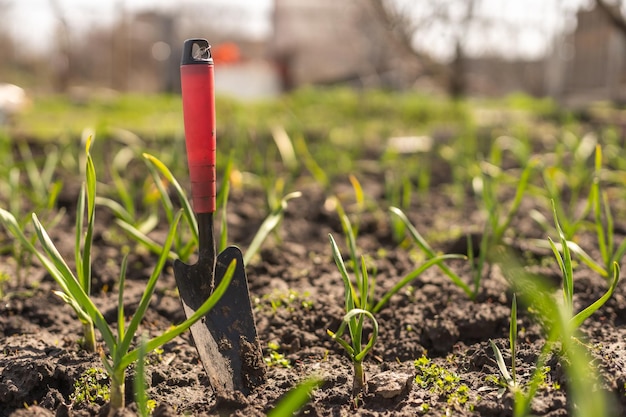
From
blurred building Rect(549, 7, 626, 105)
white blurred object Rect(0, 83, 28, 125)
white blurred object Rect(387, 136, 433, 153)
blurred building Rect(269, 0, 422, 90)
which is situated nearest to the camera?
white blurred object Rect(387, 136, 433, 153)

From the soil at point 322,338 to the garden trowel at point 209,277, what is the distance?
5 centimetres

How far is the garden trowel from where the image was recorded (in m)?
1.22

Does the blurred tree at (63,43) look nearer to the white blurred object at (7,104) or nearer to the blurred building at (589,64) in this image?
the white blurred object at (7,104)

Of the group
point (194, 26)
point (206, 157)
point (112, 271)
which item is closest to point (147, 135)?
point (112, 271)

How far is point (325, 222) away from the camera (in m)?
2.74

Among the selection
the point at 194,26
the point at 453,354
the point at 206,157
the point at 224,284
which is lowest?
the point at 453,354

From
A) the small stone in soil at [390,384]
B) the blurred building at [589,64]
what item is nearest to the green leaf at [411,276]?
the small stone in soil at [390,384]

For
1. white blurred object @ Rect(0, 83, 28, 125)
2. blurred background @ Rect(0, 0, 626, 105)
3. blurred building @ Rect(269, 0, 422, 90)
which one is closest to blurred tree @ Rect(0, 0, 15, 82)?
blurred background @ Rect(0, 0, 626, 105)

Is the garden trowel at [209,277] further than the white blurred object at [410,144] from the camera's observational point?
No

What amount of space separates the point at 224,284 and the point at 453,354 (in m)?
0.69

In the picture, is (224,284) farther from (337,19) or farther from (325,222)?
(337,19)

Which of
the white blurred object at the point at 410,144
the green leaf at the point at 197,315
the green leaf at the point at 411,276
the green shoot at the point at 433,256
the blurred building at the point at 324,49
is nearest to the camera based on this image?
the green leaf at the point at 197,315

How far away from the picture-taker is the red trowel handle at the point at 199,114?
3.97 feet

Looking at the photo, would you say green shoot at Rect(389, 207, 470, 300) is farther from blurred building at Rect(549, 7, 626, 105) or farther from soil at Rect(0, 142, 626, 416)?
blurred building at Rect(549, 7, 626, 105)
